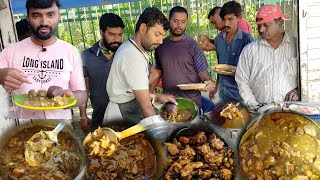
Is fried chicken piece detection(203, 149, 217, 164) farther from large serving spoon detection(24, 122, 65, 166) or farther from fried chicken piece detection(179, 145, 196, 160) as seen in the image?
large serving spoon detection(24, 122, 65, 166)

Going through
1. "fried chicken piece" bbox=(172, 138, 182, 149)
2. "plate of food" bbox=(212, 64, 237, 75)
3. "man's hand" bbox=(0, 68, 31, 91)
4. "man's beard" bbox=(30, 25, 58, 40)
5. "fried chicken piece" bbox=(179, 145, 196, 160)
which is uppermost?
"man's beard" bbox=(30, 25, 58, 40)

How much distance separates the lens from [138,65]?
385cm

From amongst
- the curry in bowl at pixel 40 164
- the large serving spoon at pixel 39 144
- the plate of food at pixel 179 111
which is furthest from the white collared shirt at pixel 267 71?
the large serving spoon at pixel 39 144

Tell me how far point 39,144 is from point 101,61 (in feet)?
3.44

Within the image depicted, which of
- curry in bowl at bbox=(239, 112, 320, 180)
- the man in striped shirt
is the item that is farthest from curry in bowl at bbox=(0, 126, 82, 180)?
curry in bowl at bbox=(239, 112, 320, 180)

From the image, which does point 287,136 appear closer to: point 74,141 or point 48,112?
point 74,141

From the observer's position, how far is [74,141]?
4.05 m

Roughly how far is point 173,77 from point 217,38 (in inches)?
25.5

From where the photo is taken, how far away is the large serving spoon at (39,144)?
3.70m

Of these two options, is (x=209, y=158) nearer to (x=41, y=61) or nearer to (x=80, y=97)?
(x=80, y=97)

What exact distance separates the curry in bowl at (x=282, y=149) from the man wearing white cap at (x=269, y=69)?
275 millimetres

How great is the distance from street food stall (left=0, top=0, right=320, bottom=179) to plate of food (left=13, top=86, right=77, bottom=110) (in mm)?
266

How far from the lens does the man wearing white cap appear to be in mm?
4137

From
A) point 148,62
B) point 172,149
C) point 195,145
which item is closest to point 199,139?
point 195,145
